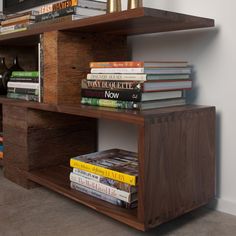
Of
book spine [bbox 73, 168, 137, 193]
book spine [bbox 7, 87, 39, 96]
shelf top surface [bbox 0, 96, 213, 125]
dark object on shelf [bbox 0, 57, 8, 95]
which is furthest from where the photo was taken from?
dark object on shelf [bbox 0, 57, 8, 95]

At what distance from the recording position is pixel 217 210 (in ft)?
3.96

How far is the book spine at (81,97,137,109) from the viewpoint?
109 centimetres

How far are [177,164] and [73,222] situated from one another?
0.37m

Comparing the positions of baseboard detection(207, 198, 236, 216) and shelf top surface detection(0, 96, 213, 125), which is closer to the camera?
shelf top surface detection(0, 96, 213, 125)

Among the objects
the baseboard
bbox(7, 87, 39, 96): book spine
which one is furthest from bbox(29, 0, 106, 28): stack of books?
the baseboard

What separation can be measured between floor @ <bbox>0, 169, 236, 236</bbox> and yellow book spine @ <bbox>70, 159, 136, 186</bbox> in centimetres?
14

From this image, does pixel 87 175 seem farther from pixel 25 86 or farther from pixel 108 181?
pixel 25 86

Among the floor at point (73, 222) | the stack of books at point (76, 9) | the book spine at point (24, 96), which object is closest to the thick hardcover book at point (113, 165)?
the floor at point (73, 222)

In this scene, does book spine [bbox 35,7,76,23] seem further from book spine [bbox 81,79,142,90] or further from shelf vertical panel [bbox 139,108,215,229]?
shelf vertical panel [bbox 139,108,215,229]

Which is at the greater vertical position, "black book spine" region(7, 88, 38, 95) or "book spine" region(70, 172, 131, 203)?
"black book spine" region(7, 88, 38, 95)

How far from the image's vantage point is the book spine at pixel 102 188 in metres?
1.05

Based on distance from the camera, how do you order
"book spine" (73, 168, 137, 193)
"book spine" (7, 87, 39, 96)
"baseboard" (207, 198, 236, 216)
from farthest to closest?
"book spine" (7, 87, 39, 96), "baseboard" (207, 198, 236, 216), "book spine" (73, 168, 137, 193)

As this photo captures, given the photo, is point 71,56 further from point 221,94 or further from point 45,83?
point 221,94

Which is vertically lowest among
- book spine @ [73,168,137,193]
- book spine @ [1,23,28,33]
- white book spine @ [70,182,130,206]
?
white book spine @ [70,182,130,206]
